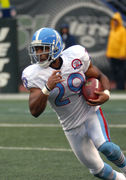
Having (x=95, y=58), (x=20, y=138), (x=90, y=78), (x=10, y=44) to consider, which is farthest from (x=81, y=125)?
(x=95, y=58)

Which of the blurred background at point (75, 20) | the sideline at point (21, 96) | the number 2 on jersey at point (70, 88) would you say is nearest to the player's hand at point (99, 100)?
the number 2 on jersey at point (70, 88)

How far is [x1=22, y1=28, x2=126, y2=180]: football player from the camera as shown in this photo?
4.54 metres

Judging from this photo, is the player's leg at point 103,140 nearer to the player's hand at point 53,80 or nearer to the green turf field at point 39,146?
the player's hand at point 53,80

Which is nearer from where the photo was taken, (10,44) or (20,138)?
(20,138)

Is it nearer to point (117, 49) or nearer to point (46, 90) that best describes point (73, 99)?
point (46, 90)

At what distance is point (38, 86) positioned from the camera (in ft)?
15.1

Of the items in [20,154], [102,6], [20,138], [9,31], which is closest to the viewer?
[20,154]

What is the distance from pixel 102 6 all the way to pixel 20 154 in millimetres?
7480

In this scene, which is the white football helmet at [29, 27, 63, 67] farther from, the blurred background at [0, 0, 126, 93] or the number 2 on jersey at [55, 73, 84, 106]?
the blurred background at [0, 0, 126, 93]

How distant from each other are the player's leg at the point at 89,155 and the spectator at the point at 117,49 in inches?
308

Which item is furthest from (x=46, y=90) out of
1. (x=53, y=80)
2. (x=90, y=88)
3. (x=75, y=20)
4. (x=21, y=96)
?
(x=75, y=20)

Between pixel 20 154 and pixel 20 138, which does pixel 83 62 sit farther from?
pixel 20 138

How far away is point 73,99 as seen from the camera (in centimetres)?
473

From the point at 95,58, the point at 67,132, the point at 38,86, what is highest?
the point at 38,86
